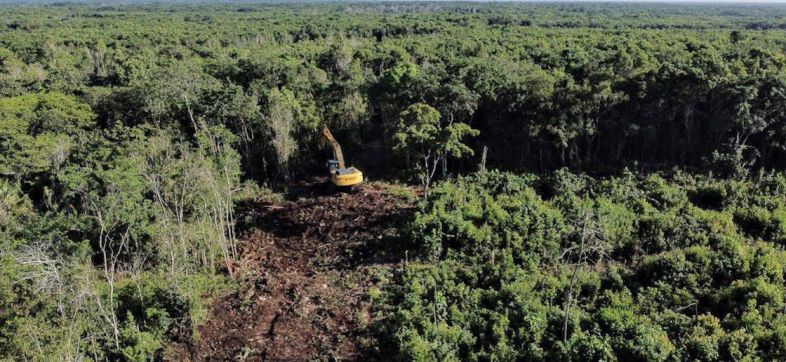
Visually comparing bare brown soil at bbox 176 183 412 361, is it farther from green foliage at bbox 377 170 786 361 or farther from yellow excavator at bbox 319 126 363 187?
green foliage at bbox 377 170 786 361

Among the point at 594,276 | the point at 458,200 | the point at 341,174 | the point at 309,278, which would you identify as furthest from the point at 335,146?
the point at 594,276

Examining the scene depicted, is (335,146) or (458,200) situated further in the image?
(335,146)

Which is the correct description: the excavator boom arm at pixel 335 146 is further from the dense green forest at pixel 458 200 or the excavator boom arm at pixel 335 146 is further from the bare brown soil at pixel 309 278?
the dense green forest at pixel 458 200

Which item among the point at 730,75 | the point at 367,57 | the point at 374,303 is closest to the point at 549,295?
the point at 374,303

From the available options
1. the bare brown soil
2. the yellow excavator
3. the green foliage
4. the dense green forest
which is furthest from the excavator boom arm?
the green foliage

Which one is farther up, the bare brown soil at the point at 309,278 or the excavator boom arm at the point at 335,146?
the excavator boom arm at the point at 335,146

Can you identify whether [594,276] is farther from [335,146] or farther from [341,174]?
[335,146]

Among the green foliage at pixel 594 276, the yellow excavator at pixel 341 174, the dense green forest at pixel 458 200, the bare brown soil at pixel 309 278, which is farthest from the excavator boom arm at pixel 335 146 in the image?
the green foliage at pixel 594 276

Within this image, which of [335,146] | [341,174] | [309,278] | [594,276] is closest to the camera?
[594,276]
